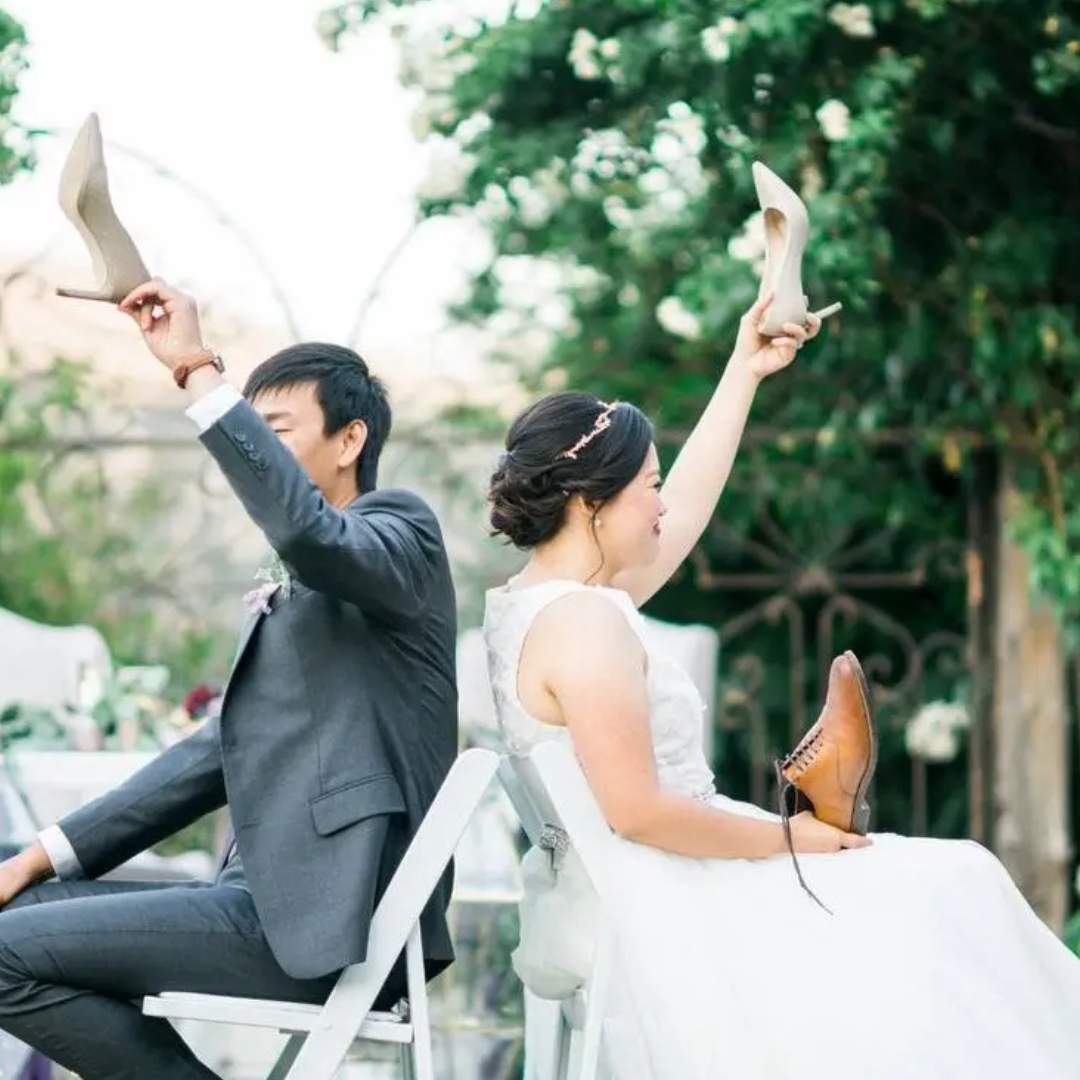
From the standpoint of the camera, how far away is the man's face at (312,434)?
2715 millimetres

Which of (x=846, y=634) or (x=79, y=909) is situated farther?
(x=846, y=634)

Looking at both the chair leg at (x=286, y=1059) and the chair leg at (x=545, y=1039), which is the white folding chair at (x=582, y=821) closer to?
the chair leg at (x=545, y=1039)

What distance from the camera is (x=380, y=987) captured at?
2.59 meters

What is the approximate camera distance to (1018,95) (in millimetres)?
5891

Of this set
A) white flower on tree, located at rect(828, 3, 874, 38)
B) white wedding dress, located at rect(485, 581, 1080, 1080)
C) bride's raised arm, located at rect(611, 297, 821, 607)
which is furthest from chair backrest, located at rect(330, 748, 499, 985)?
white flower on tree, located at rect(828, 3, 874, 38)

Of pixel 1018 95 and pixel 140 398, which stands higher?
pixel 1018 95

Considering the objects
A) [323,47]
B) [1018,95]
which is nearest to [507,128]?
[323,47]

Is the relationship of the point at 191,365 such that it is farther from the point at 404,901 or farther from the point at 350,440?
the point at 404,901

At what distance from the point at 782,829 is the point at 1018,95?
12.0ft

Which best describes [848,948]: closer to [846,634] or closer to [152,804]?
[152,804]

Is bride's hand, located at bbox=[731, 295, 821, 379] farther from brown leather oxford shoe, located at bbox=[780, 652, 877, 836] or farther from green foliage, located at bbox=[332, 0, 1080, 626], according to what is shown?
green foliage, located at bbox=[332, 0, 1080, 626]

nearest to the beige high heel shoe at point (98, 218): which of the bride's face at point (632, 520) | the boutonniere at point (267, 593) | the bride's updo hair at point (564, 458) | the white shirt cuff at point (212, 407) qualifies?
the white shirt cuff at point (212, 407)

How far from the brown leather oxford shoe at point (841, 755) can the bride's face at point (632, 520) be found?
0.33m

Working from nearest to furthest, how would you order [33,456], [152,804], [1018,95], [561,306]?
1. [152,804]
2. [1018,95]
3. [33,456]
4. [561,306]
